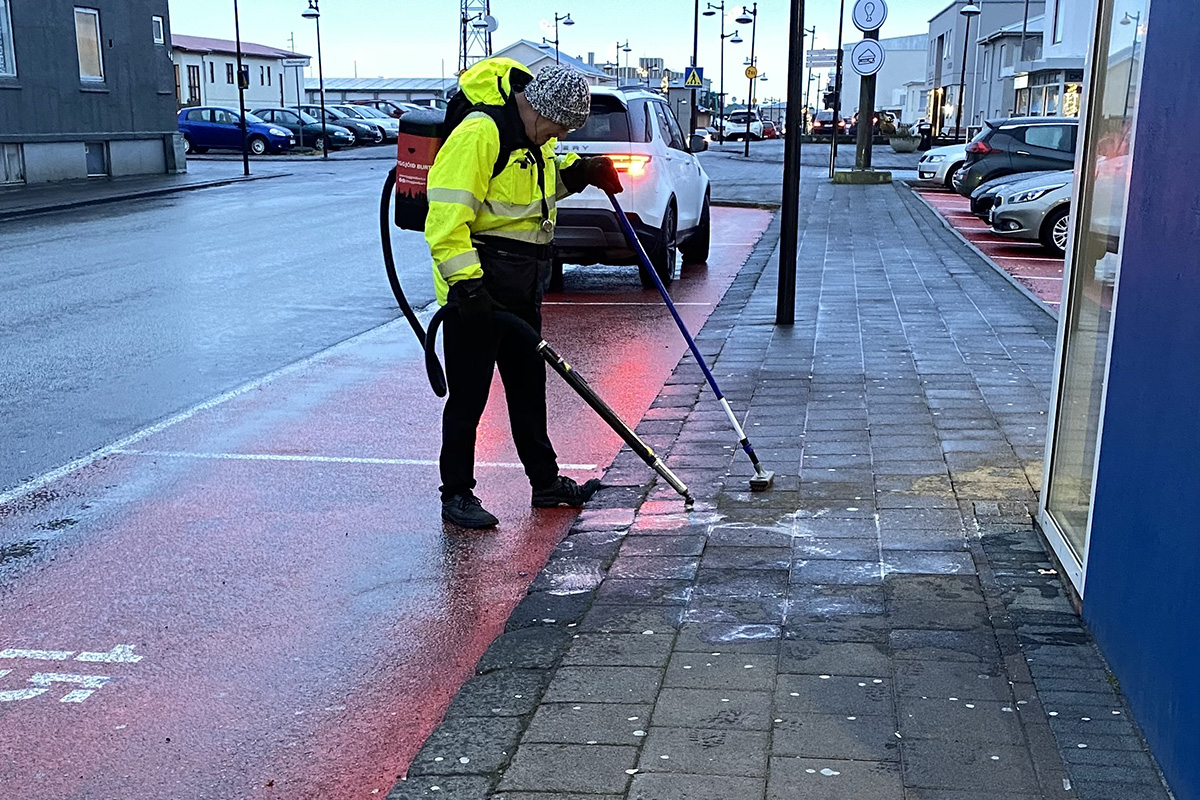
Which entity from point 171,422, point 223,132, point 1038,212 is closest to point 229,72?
point 223,132

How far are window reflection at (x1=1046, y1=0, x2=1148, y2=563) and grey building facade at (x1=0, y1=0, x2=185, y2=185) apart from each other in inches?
997

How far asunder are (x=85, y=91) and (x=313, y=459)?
82.4 feet

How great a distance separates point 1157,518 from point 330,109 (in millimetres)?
54390

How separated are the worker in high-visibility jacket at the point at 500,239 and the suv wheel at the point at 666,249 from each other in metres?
6.55

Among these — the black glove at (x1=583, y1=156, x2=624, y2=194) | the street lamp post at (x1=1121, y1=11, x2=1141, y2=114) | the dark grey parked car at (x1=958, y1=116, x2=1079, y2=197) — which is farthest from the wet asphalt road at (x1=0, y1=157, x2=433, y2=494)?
the dark grey parked car at (x1=958, y1=116, x2=1079, y2=197)

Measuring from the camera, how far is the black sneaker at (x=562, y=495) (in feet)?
17.9

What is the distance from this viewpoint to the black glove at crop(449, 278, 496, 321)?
477cm

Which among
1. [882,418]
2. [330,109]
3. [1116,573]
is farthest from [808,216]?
[330,109]

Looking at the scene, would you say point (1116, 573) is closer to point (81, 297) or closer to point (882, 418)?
point (882, 418)

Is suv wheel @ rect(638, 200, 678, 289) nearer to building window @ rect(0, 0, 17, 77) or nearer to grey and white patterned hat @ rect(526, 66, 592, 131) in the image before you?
grey and white patterned hat @ rect(526, 66, 592, 131)

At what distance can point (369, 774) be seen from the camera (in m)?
3.22

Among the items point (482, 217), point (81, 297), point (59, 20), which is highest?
point (59, 20)

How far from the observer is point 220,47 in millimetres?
79875

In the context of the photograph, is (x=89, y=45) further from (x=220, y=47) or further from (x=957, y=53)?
(x=957, y=53)
